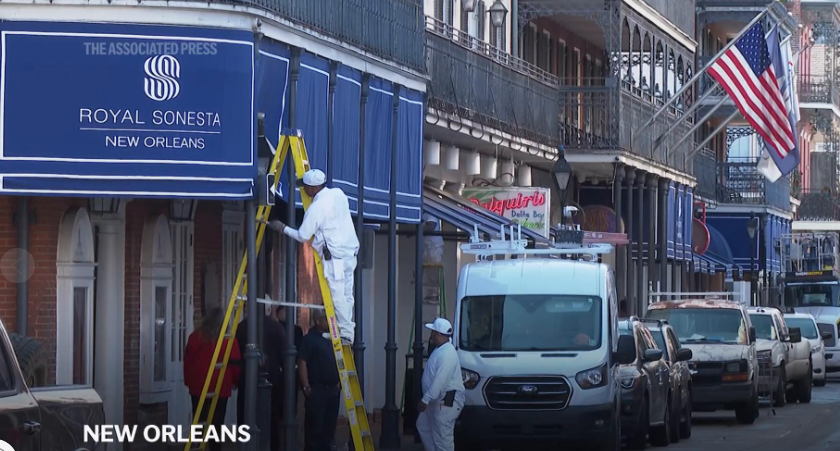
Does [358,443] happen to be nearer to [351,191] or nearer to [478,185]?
[351,191]

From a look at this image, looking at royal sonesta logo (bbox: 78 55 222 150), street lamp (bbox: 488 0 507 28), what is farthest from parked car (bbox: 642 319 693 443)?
royal sonesta logo (bbox: 78 55 222 150)

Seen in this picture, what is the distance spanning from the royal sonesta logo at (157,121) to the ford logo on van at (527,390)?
530cm

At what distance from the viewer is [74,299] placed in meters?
18.9

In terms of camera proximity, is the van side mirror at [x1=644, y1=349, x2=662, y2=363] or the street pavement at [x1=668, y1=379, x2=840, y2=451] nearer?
the van side mirror at [x1=644, y1=349, x2=662, y2=363]

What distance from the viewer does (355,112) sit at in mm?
21438

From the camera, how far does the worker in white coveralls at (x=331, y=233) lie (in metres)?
17.2

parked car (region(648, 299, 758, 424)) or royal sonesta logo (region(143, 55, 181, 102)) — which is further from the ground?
royal sonesta logo (region(143, 55, 181, 102))

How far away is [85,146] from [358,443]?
4.02 metres

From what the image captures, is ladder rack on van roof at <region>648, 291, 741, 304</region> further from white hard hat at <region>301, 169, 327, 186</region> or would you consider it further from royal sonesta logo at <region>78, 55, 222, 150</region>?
royal sonesta logo at <region>78, 55, 222, 150</region>

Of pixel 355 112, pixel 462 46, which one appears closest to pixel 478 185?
pixel 462 46

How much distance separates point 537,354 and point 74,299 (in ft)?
17.6

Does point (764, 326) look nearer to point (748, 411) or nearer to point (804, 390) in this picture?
point (804, 390)

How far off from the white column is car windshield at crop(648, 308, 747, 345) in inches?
480

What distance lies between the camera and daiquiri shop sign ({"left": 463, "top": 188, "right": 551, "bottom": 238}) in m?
30.7
